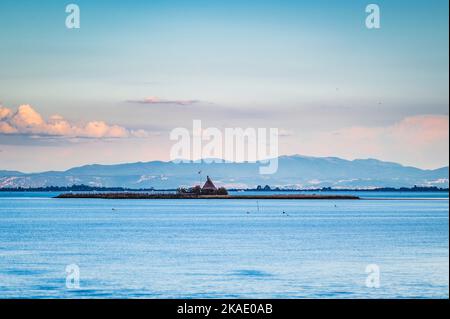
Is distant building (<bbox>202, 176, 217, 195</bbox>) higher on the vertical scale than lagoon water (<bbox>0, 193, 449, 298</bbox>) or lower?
higher

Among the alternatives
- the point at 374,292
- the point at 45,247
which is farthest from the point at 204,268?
the point at 45,247

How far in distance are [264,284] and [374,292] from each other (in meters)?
5.02

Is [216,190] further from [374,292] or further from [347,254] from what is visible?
[374,292]

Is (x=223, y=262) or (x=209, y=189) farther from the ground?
(x=209, y=189)

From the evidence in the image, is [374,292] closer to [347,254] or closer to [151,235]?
[347,254]

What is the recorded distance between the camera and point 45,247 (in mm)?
57625

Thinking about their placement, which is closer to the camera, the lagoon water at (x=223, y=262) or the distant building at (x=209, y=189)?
the lagoon water at (x=223, y=262)

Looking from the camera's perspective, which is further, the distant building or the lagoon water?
the distant building

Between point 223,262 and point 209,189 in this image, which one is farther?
point 209,189

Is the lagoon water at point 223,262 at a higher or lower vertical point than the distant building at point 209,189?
lower
